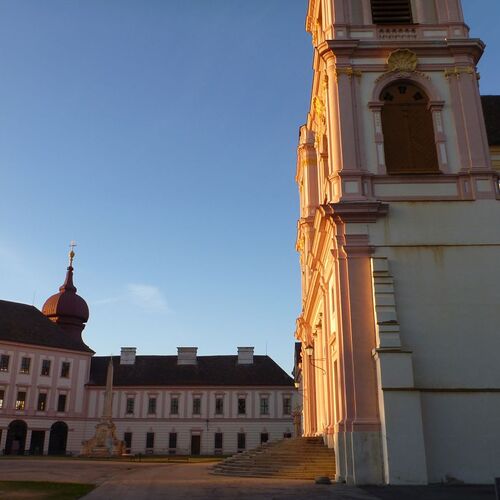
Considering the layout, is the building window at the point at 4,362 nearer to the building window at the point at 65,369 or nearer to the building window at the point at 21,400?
the building window at the point at 21,400

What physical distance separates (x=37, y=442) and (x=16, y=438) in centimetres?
225

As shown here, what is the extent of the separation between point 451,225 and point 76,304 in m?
56.1

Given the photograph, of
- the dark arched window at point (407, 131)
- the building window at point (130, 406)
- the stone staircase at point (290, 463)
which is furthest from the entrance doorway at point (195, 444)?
the dark arched window at point (407, 131)

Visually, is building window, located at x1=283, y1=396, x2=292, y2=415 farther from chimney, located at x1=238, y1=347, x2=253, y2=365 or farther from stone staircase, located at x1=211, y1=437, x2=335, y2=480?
stone staircase, located at x1=211, y1=437, x2=335, y2=480

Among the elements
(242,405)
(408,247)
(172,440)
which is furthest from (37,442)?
(408,247)

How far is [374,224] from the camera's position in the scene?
18.9 meters

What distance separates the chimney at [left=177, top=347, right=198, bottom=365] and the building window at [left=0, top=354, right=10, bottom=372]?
19.3 metres

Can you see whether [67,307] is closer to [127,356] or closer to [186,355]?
[127,356]

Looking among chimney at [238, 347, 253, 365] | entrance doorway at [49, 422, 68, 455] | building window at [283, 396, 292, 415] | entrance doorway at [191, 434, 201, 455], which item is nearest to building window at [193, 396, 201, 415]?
entrance doorway at [191, 434, 201, 455]

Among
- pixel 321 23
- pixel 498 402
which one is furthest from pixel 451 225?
pixel 321 23

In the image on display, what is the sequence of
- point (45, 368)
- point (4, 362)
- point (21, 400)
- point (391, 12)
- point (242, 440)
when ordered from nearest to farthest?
point (391, 12)
point (4, 362)
point (21, 400)
point (45, 368)
point (242, 440)

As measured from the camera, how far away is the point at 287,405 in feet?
205

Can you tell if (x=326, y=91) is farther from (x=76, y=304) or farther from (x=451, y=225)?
(x=76, y=304)

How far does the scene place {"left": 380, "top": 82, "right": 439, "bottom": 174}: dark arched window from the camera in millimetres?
20234
